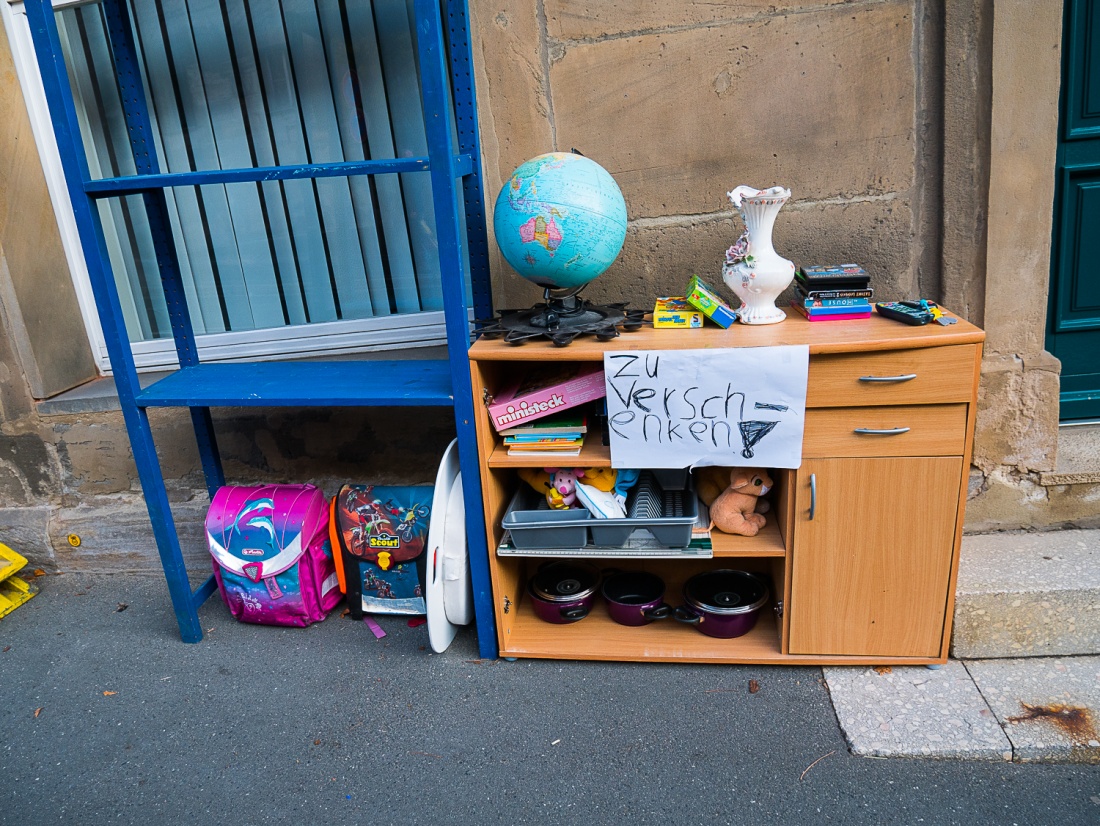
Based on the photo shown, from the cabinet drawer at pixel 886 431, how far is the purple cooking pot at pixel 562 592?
927mm

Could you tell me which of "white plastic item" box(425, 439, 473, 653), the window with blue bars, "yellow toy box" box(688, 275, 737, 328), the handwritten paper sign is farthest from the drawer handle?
the window with blue bars

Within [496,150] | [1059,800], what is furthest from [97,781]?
[1059,800]

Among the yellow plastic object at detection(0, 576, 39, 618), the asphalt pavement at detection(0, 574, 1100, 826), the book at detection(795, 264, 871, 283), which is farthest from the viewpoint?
the yellow plastic object at detection(0, 576, 39, 618)

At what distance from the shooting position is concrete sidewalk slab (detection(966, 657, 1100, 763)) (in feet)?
6.63

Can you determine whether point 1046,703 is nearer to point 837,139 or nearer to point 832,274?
point 832,274

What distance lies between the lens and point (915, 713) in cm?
218

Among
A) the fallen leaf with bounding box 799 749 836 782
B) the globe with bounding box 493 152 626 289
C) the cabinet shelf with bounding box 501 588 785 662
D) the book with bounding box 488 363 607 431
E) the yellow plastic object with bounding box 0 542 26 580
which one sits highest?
the globe with bounding box 493 152 626 289

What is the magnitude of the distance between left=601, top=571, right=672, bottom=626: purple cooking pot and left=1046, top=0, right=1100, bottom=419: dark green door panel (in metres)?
1.69

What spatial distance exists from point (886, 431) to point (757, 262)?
2.00ft

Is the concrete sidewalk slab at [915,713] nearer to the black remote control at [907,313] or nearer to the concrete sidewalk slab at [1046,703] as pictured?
the concrete sidewalk slab at [1046,703]

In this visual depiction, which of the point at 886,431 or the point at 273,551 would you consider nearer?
the point at 886,431

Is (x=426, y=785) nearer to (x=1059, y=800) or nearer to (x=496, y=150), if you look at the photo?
(x=1059, y=800)

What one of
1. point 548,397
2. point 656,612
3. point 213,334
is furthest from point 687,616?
point 213,334

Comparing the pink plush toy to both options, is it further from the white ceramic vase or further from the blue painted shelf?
the white ceramic vase
